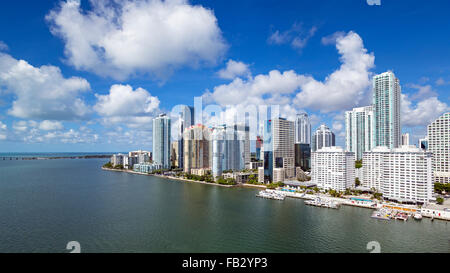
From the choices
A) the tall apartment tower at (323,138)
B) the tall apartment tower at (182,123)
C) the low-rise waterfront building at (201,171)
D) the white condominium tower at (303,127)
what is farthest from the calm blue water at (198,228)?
the tall apartment tower at (182,123)

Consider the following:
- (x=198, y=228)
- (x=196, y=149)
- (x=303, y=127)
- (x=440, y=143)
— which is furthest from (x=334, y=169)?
(x=303, y=127)

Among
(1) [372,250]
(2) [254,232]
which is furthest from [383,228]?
(2) [254,232]

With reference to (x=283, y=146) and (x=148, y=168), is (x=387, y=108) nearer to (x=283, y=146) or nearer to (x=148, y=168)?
(x=283, y=146)

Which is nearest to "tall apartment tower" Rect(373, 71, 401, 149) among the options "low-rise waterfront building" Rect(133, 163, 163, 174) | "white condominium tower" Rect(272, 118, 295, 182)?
"white condominium tower" Rect(272, 118, 295, 182)

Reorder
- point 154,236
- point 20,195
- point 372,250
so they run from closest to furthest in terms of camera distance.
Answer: point 372,250, point 154,236, point 20,195

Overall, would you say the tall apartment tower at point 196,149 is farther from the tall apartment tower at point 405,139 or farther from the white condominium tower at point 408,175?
the tall apartment tower at point 405,139
